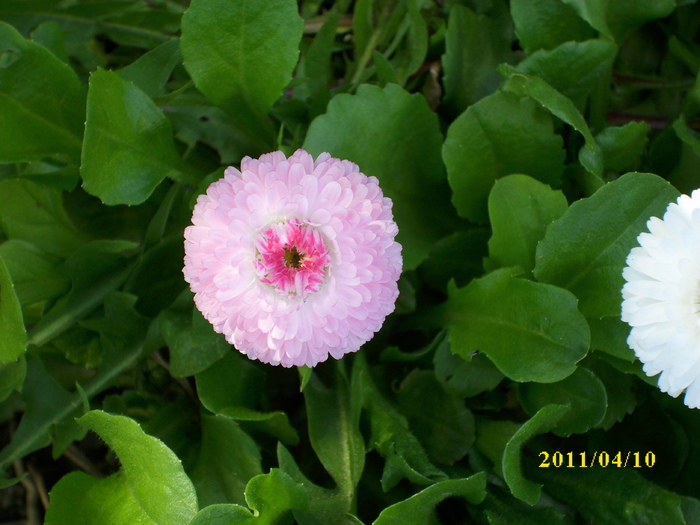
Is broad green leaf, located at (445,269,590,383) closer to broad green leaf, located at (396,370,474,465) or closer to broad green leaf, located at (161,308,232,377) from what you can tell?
broad green leaf, located at (396,370,474,465)

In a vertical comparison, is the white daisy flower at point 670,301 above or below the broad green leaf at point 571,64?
below

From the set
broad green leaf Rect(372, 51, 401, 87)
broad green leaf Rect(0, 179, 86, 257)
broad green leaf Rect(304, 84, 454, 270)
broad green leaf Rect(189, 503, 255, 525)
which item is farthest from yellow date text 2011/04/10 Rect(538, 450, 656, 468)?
broad green leaf Rect(0, 179, 86, 257)

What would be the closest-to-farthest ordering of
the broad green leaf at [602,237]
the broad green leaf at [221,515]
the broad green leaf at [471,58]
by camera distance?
the broad green leaf at [221,515] → the broad green leaf at [602,237] → the broad green leaf at [471,58]

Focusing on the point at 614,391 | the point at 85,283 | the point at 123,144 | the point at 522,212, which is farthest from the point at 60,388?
the point at 614,391

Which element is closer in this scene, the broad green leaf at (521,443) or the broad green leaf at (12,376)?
the broad green leaf at (521,443)

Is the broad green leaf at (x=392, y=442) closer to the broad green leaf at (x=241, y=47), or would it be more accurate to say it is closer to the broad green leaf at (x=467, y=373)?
the broad green leaf at (x=467, y=373)

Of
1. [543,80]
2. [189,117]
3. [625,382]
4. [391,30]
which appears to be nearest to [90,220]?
[189,117]

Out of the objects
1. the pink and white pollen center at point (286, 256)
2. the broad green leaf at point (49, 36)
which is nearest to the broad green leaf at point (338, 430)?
the pink and white pollen center at point (286, 256)

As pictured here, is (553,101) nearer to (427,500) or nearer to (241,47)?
(241,47)
